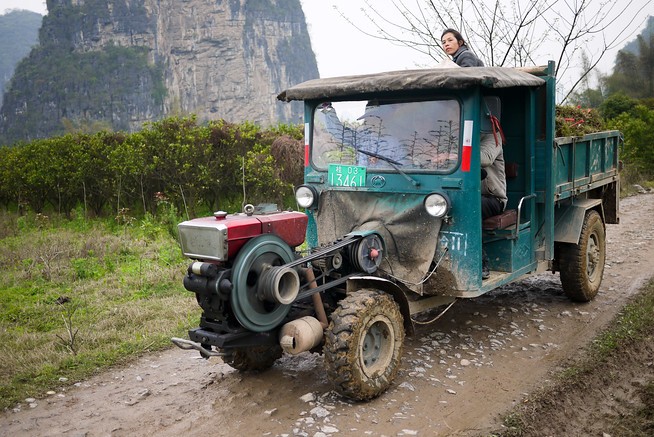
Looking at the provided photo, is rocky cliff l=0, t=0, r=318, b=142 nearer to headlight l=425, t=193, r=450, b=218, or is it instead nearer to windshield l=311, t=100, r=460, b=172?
windshield l=311, t=100, r=460, b=172

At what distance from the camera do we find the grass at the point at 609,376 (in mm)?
4344

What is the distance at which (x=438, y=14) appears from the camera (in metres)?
10.3

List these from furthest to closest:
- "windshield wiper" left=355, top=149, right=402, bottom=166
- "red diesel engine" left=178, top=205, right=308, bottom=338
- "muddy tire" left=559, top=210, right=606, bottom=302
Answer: "muddy tire" left=559, top=210, right=606, bottom=302
"windshield wiper" left=355, top=149, right=402, bottom=166
"red diesel engine" left=178, top=205, right=308, bottom=338

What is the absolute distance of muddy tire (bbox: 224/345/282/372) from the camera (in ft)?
16.6

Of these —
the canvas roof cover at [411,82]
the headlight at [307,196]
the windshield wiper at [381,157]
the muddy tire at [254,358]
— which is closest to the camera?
the canvas roof cover at [411,82]

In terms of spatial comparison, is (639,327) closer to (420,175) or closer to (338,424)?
(420,175)

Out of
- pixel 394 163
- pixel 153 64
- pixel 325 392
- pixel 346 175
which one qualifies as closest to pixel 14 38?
pixel 153 64

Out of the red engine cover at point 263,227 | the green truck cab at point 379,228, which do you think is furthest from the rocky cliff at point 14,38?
the red engine cover at point 263,227

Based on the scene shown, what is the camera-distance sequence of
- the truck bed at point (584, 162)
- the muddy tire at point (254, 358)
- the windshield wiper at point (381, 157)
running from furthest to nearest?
the truck bed at point (584, 162) → the windshield wiper at point (381, 157) → the muddy tire at point (254, 358)

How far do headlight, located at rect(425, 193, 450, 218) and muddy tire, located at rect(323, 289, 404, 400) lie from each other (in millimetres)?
767

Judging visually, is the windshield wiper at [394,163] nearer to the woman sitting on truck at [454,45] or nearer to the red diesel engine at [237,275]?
the red diesel engine at [237,275]

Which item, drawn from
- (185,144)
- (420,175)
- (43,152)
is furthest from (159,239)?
→ (420,175)

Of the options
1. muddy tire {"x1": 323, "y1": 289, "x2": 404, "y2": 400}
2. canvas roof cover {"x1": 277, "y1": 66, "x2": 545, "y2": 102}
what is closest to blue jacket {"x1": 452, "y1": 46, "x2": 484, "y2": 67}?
canvas roof cover {"x1": 277, "y1": 66, "x2": 545, "y2": 102}

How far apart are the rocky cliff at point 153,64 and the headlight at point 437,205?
219ft
